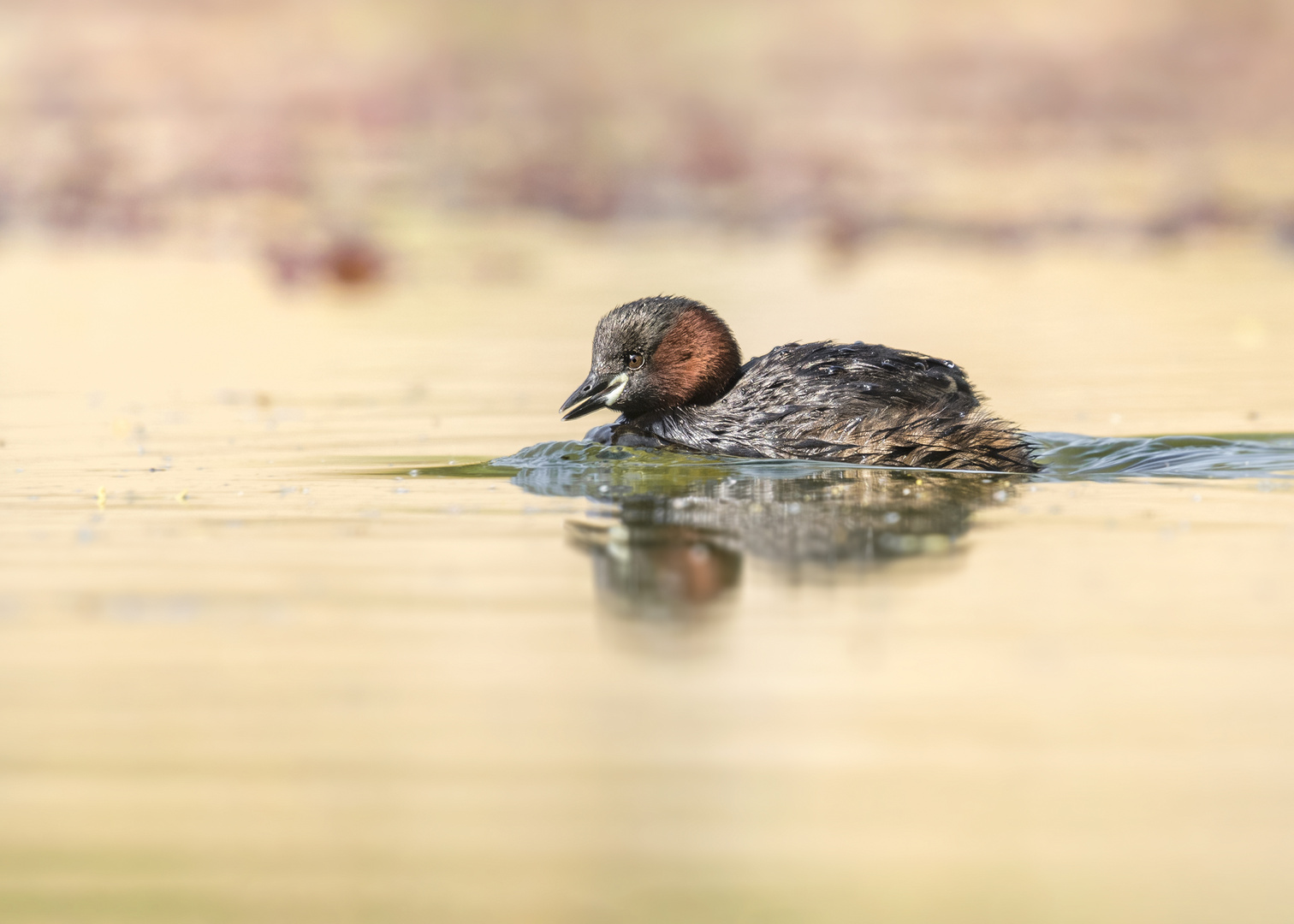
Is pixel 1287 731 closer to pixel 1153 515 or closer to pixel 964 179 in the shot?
pixel 1153 515

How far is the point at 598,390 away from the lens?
27.6ft

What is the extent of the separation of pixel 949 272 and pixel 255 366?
358 inches

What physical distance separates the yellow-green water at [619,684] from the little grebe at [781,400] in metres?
0.29

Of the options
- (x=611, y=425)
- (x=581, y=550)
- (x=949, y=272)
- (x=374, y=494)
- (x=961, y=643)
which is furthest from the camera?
(x=949, y=272)

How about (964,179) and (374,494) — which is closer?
(374,494)

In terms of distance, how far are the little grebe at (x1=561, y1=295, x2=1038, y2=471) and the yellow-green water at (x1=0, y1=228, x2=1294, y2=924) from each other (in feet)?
0.96

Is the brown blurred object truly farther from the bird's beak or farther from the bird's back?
the bird's back

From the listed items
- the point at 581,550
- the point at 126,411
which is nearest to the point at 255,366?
the point at 126,411

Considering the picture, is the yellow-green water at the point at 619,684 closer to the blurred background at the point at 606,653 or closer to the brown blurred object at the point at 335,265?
the blurred background at the point at 606,653

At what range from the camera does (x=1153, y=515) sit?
21.6ft

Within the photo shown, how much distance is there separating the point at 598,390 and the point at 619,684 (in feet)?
13.7

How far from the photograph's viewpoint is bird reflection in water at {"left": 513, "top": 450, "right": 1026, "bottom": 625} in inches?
214

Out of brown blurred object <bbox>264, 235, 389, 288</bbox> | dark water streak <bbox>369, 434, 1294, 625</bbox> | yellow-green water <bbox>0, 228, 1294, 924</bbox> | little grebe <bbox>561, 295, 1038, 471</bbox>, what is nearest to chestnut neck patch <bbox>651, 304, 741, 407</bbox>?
little grebe <bbox>561, 295, 1038, 471</bbox>

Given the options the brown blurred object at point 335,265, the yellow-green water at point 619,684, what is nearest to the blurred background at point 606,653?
the yellow-green water at point 619,684
